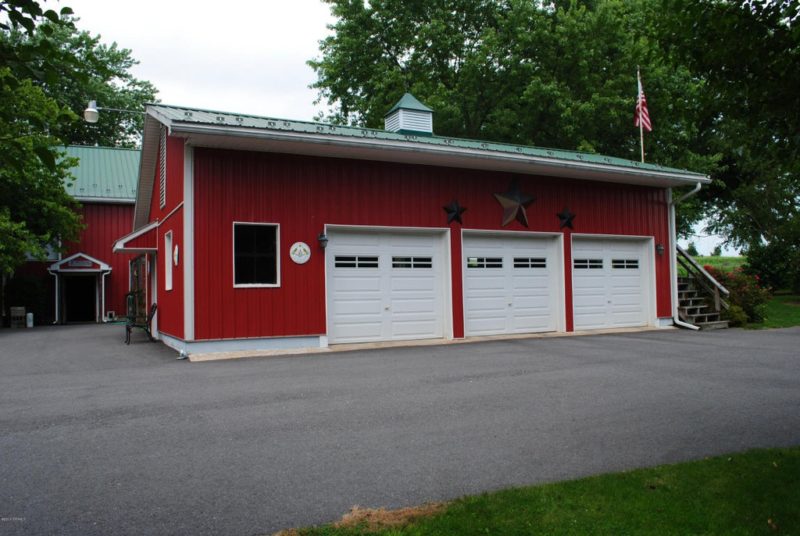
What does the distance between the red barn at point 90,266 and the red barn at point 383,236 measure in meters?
10.6

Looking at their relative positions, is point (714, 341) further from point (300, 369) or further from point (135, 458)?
point (135, 458)

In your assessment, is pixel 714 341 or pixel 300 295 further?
pixel 714 341

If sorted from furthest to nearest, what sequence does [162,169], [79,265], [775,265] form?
[775,265] → [79,265] → [162,169]

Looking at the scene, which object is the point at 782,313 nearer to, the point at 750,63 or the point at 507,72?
the point at 507,72

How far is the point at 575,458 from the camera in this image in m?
4.73

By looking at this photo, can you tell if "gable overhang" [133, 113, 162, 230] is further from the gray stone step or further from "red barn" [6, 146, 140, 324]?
the gray stone step

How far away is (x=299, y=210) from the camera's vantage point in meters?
12.0

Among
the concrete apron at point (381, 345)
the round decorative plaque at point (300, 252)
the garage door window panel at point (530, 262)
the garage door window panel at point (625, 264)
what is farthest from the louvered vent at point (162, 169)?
the garage door window panel at point (625, 264)

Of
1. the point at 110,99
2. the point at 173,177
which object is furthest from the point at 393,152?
the point at 110,99

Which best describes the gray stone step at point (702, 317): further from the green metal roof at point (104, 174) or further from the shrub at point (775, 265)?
the green metal roof at point (104, 174)

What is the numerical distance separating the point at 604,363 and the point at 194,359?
6.61 metres

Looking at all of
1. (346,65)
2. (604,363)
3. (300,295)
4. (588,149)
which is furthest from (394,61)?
(604,363)

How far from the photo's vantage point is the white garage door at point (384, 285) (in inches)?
492

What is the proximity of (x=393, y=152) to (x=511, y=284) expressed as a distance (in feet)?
14.3
